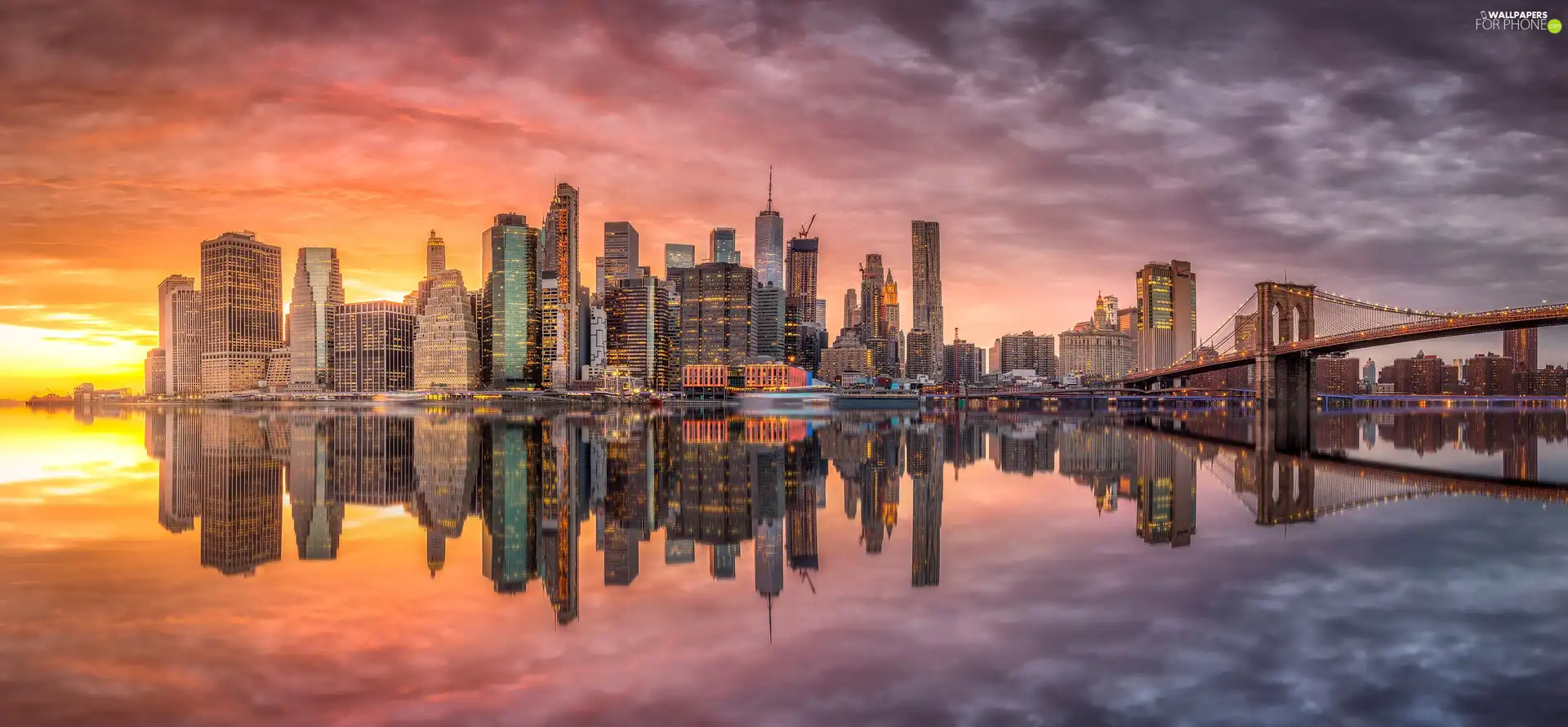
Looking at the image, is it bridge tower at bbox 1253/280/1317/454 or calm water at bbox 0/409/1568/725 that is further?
bridge tower at bbox 1253/280/1317/454

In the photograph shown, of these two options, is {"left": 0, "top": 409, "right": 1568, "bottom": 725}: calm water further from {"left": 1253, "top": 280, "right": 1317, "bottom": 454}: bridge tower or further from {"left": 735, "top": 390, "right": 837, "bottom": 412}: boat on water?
{"left": 735, "top": 390, "right": 837, "bottom": 412}: boat on water

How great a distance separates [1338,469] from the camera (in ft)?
90.1

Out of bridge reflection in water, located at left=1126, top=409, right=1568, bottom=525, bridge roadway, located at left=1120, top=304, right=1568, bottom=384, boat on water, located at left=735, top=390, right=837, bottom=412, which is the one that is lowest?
boat on water, located at left=735, top=390, right=837, bottom=412

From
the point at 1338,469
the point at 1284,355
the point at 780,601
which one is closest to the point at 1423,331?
the point at 1284,355

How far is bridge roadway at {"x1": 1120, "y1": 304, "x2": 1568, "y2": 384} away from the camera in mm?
70625

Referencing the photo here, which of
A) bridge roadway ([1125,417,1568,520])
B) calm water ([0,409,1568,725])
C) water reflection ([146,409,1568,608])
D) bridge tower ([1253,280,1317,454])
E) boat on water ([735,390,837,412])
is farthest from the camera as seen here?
boat on water ([735,390,837,412])

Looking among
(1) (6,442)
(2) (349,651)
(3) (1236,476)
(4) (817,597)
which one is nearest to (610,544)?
(4) (817,597)

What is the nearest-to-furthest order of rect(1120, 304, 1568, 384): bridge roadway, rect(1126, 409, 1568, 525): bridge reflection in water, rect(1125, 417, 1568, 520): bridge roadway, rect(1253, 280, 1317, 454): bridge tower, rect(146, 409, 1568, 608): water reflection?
rect(146, 409, 1568, 608): water reflection → rect(1126, 409, 1568, 525): bridge reflection in water → rect(1125, 417, 1568, 520): bridge roadway → rect(1120, 304, 1568, 384): bridge roadway → rect(1253, 280, 1317, 454): bridge tower

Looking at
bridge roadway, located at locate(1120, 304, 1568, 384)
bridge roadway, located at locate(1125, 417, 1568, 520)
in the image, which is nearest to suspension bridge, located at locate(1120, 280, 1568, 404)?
bridge roadway, located at locate(1120, 304, 1568, 384)

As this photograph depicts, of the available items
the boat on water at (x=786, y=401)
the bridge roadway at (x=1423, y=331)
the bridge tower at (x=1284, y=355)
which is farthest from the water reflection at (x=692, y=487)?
the boat on water at (x=786, y=401)

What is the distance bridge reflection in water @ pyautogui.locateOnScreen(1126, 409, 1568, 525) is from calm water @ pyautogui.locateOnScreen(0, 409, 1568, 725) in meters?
0.36

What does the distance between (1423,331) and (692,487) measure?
85681mm

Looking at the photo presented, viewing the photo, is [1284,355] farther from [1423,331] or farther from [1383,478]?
[1383,478]

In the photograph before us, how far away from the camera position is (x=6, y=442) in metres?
44.1
